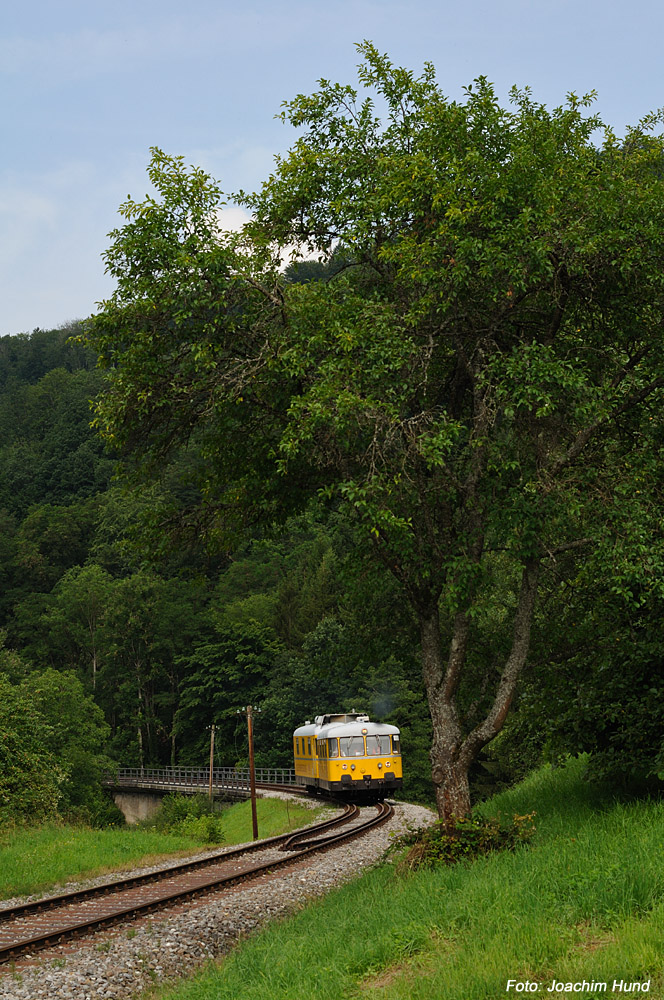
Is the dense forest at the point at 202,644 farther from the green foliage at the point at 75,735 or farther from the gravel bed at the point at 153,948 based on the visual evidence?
the gravel bed at the point at 153,948

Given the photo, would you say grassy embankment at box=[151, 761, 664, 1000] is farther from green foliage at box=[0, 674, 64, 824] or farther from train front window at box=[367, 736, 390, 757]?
train front window at box=[367, 736, 390, 757]

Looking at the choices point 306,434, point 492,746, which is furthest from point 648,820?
point 492,746

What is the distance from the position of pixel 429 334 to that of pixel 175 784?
60604 millimetres

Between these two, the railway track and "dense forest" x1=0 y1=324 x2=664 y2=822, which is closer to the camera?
the railway track

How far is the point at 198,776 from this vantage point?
70812 millimetres

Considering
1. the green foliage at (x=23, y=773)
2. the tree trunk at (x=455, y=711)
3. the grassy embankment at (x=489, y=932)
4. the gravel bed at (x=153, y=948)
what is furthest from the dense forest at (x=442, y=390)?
the green foliage at (x=23, y=773)

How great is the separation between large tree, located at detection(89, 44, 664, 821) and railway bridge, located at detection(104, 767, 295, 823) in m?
45.0

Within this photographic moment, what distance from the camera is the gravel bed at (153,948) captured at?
945cm

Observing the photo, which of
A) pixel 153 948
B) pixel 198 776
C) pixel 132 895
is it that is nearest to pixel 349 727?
pixel 132 895

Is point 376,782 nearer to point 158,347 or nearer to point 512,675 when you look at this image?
point 512,675

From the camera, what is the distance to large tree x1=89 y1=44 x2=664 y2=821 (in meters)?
11.5

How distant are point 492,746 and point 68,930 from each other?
2014 cm

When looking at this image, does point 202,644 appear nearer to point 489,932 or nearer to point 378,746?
Answer: point 378,746

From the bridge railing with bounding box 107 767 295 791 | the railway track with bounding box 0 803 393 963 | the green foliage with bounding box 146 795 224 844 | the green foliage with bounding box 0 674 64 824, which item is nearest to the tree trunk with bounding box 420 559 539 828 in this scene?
the railway track with bounding box 0 803 393 963
